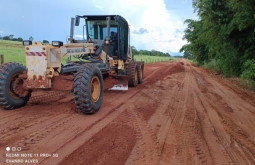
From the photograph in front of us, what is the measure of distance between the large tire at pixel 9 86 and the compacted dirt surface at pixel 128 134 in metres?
0.21

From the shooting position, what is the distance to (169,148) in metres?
5.05

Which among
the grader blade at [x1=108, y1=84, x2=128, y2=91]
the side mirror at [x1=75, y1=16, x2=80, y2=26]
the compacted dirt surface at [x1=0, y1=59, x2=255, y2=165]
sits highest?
the side mirror at [x1=75, y1=16, x2=80, y2=26]

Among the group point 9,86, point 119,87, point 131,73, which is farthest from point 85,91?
point 131,73

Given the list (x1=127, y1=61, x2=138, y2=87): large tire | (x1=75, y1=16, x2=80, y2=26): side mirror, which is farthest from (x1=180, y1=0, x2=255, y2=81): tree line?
(x1=75, y1=16, x2=80, y2=26): side mirror

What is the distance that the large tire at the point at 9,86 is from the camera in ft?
23.3

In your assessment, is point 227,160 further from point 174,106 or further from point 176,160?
point 174,106

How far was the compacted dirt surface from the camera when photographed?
14.9 feet

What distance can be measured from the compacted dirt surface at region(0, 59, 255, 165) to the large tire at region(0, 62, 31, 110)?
0.68ft

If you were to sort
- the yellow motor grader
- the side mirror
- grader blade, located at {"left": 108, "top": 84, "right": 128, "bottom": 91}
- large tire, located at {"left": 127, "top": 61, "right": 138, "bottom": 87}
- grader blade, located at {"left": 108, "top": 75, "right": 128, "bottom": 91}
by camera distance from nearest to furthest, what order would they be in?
1. the yellow motor grader
2. the side mirror
3. grader blade, located at {"left": 108, "top": 75, "right": 128, "bottom": 91}
4. grader blade, located at {"left": 108, "top": 84, "right": 128, "bottom": 91}
5. large tire, located at {"left": 127, "top": 61, "right": 138, "bottom": 87}

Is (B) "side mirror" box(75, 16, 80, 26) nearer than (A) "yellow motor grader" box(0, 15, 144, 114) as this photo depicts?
No

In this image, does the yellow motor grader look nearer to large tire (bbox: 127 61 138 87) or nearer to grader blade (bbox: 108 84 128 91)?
grader blade (bbox: 108 84 128 91)

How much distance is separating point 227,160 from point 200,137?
3.81 feet

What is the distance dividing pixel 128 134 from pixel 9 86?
3608 mm

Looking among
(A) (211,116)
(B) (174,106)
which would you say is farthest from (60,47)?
(A) (211,116)
